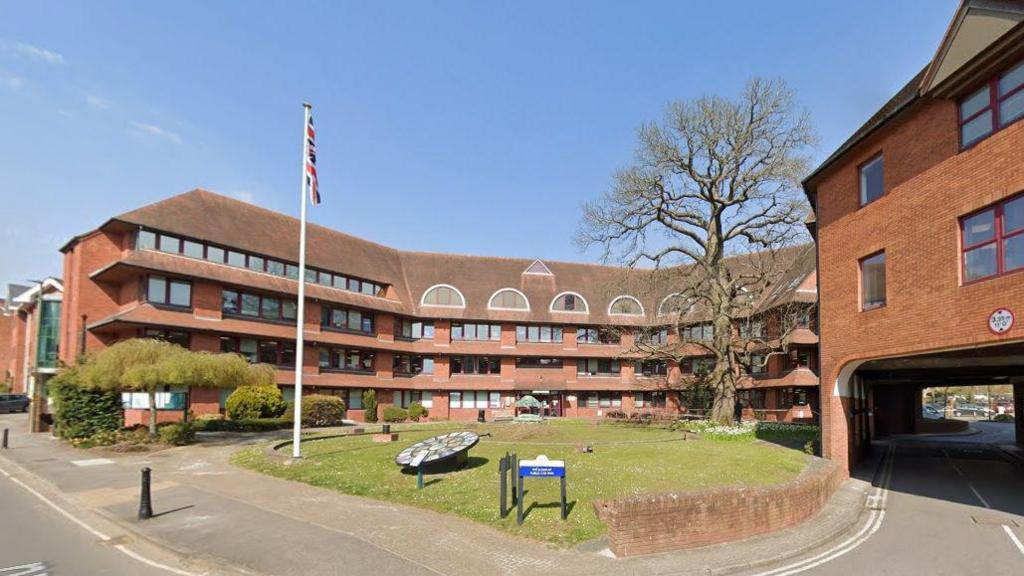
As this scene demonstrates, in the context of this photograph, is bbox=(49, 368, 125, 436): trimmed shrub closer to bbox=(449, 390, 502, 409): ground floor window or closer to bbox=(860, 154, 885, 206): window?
bbox=(449, 390, 502, 409): ground floor window

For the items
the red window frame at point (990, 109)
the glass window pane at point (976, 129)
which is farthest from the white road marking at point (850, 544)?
the glass window pane at point (976, 129)

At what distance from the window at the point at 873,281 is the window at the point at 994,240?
3099 millimetres

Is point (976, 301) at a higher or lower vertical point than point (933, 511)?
higher

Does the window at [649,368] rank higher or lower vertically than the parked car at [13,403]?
higher

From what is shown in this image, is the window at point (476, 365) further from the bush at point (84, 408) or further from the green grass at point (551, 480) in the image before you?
the bush at point (84, 408)

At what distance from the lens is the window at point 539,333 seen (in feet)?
170

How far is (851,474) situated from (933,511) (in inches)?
204

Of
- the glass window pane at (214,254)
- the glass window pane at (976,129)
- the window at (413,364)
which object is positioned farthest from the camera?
the window at (413,364)

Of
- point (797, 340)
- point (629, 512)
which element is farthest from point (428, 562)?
point (797, 340)

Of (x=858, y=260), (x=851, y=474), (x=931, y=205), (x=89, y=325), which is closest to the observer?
(x=931, y=205)

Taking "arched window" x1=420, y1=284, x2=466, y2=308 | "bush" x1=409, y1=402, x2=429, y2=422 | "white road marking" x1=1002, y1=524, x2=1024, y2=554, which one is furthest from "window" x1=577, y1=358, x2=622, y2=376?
"white road marking" x1=1002, y1=524, x2=1024, y2=554

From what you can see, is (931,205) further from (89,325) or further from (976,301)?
(89,325)

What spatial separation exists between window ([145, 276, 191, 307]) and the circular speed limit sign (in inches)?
1386

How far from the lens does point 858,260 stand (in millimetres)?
17844
